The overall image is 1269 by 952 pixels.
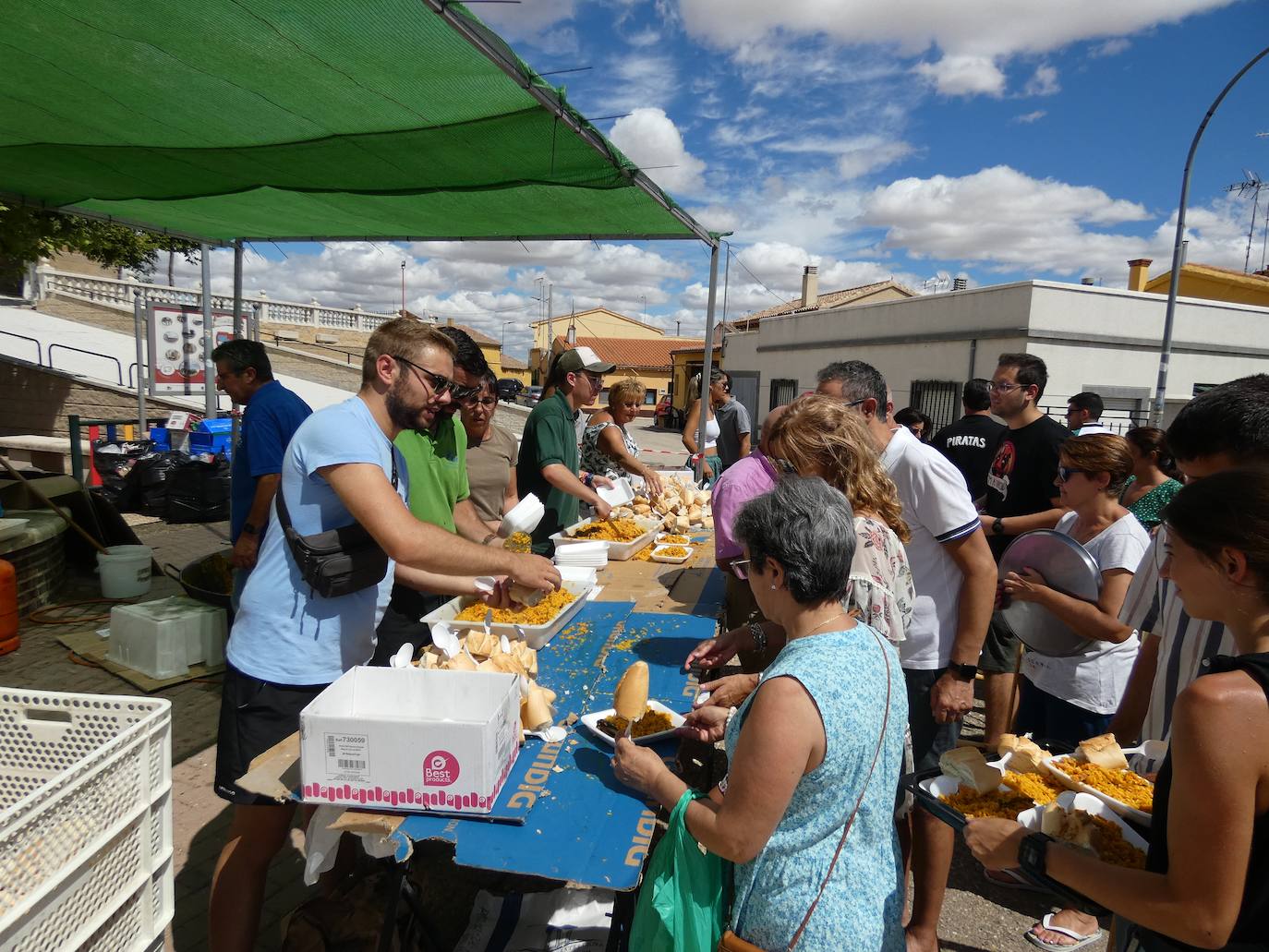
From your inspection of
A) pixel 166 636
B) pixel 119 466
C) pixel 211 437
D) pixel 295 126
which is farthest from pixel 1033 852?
pixel 119 466

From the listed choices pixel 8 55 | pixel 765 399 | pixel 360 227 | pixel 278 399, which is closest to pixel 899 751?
pixel 278 399

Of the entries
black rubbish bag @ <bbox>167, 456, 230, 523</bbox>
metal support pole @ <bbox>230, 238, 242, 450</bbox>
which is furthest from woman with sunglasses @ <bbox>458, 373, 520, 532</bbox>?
black rubbish bag @ <bbox>167, 456, 230, 523</bbox>

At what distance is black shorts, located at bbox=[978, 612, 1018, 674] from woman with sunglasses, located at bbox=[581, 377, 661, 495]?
108 inches

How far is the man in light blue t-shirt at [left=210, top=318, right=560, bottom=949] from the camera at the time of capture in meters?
1.97

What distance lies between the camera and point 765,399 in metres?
25.8

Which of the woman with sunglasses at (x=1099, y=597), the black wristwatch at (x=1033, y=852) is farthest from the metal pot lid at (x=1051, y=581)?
the black wristwatch at (x=1033, y=852)

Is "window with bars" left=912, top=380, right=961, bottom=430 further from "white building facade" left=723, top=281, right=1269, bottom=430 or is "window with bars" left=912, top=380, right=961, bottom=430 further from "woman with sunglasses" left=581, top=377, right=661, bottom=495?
"woman with sunglasses" left=581, top=377, right=661, bottom=495

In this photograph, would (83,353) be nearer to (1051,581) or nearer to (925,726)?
(925,726)

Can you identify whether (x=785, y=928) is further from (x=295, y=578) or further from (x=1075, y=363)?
(x=1075, y=363)

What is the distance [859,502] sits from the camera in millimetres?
2125

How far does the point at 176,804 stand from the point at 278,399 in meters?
2.00

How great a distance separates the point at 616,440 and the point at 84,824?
4689mm

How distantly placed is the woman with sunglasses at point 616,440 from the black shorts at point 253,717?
3753 mm

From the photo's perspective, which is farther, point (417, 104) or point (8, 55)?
point (417, 104)
